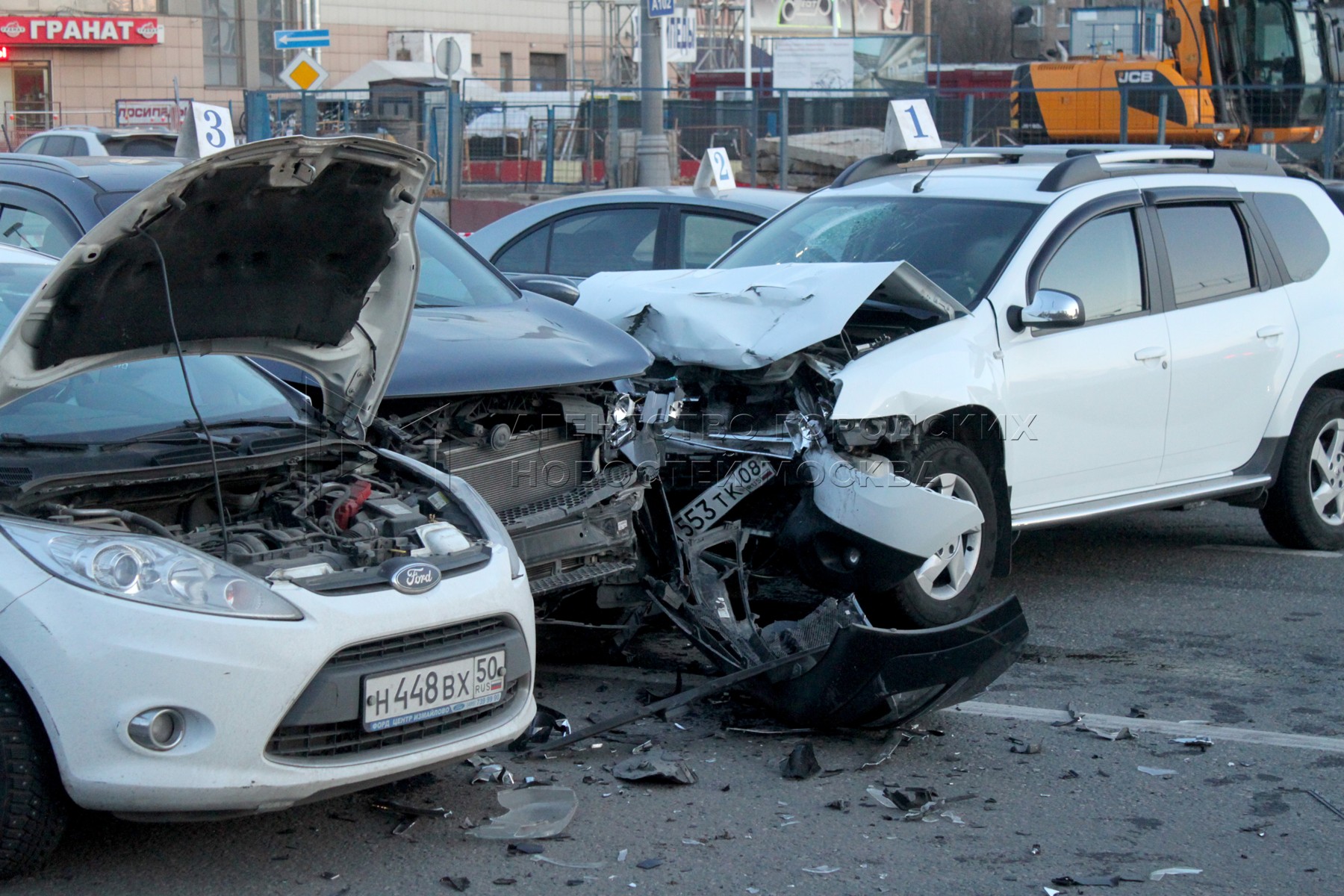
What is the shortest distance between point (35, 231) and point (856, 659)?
387cm

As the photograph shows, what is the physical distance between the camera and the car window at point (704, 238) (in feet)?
28.0

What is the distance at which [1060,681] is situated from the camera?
522 cm

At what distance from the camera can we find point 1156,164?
22.6 feet

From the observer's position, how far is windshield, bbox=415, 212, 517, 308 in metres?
6.07

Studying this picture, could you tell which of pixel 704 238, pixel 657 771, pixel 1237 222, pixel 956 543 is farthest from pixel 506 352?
pixel 1237 222

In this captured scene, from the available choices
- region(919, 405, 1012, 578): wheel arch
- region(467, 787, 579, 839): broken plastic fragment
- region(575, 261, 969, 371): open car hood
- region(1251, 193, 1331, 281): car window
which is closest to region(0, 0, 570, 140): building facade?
region(1251, 193, 1331, 281): car window

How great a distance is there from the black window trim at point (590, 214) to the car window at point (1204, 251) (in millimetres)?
3018

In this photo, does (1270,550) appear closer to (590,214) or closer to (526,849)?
(590,214)

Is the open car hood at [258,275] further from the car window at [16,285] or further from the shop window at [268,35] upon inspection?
the shop window at [268,35]

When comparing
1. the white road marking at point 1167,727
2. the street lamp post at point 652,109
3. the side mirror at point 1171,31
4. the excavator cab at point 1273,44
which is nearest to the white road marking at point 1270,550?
the white road marking at point 1167,727

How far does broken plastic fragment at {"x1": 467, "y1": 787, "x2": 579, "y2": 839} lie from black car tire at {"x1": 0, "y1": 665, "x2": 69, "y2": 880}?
3.44 ft

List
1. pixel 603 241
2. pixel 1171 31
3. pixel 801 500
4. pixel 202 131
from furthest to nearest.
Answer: pixel 1171 31 → pixel 603 241 → pixel 202 131 → pixel 801 500

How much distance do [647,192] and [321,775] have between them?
19.6 feet

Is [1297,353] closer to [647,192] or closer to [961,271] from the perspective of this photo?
[961,271]
